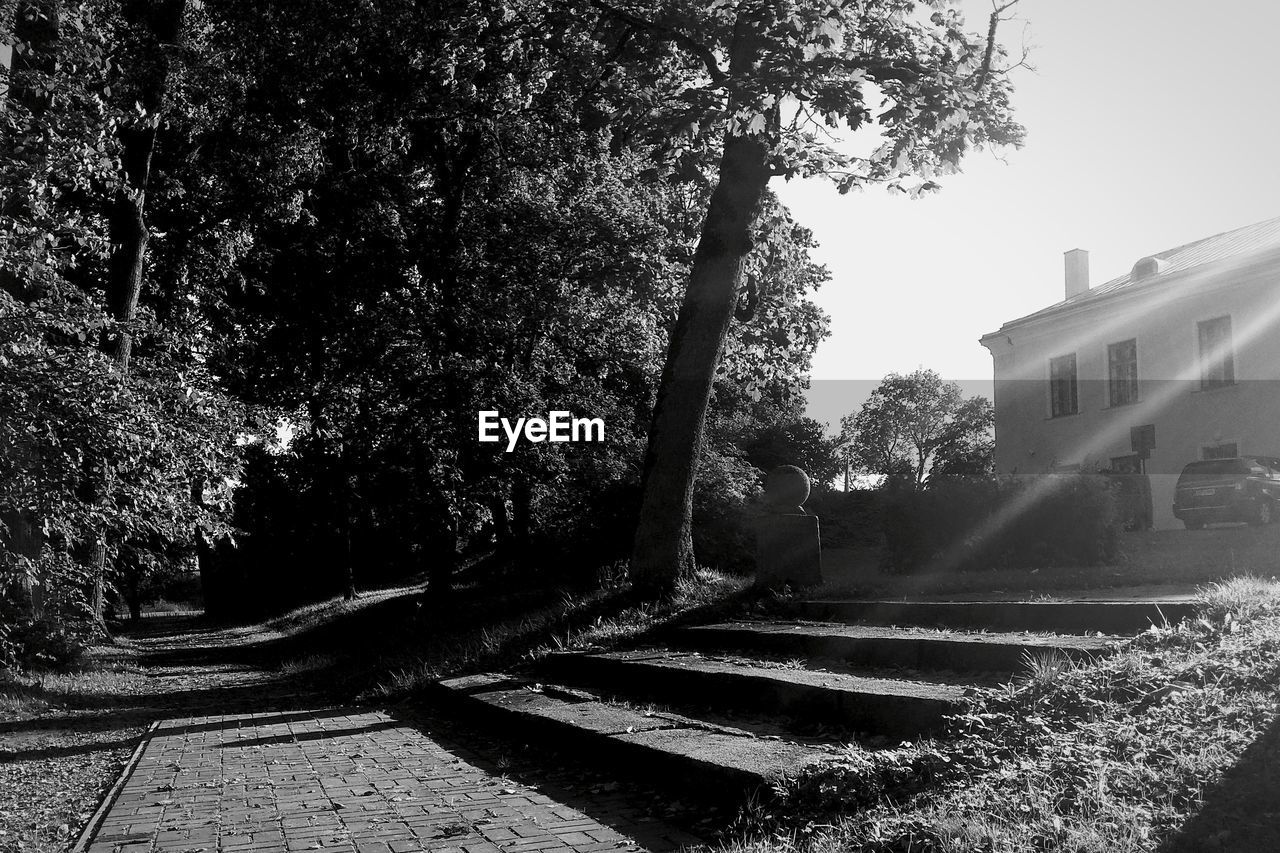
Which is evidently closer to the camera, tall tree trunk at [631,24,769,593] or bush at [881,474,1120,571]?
tall tree trunk at [631,24,769,593]

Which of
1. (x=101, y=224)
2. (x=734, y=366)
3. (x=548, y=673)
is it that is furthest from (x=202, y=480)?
(x=734, y=366)

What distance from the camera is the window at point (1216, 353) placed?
1043 inches

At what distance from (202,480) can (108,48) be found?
605 cm

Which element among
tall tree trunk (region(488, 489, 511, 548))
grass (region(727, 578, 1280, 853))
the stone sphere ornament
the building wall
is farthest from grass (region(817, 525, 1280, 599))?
the building wall

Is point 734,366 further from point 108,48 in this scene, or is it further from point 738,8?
point 108,48

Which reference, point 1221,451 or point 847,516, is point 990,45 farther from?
point 1221,451

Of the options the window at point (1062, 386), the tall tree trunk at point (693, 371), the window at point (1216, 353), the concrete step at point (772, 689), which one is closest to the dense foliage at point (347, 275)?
the tall tree trunk at point (693, 371)

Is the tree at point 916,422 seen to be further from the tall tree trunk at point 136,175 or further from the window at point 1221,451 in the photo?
the tall tree trunk at point 136,175

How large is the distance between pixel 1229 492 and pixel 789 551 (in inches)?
502

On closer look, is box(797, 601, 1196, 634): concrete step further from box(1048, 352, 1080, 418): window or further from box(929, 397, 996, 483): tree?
box(929, 397, 996, 483): tree

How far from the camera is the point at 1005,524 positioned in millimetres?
12930

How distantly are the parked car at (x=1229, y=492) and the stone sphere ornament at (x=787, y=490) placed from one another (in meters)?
12.2

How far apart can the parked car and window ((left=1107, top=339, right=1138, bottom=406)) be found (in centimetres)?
915

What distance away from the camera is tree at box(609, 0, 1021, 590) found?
9648 millimetres
